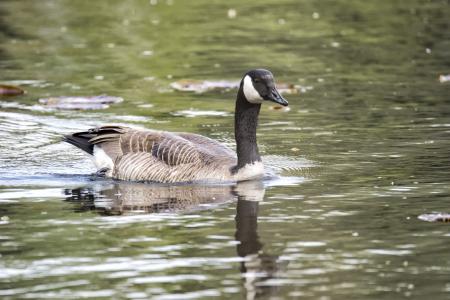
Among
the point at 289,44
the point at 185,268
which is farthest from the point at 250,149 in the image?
the point at 289,44

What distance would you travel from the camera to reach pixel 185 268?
9.94 metres

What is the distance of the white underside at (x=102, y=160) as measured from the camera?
1477 cm

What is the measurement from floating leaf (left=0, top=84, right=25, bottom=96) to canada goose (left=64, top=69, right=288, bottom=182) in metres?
5.24

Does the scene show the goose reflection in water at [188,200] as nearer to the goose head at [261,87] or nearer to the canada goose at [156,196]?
the canada goose at [156,196]

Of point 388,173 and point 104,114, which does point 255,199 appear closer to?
point 388,173

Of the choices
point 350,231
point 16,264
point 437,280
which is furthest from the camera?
point 350,231

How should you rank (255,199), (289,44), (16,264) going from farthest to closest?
1. (289,44)
2. (255,199)
3. (16,264)

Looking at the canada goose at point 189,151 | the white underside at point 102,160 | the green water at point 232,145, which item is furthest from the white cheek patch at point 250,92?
the white underside at point 102,160

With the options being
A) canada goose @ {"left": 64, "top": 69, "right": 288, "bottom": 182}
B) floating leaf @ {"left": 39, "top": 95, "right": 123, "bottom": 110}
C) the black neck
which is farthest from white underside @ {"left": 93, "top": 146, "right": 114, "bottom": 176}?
floating leaf @ {"left": 39, "top": 95, "right": 123, "bottom": 110}

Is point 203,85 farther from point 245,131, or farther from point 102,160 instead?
point 245,131

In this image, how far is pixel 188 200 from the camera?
1301 centimetres

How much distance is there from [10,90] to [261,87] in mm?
7125

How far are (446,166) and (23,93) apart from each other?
8.48 m

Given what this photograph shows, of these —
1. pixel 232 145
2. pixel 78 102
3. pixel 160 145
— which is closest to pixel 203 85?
pixel 78 102
